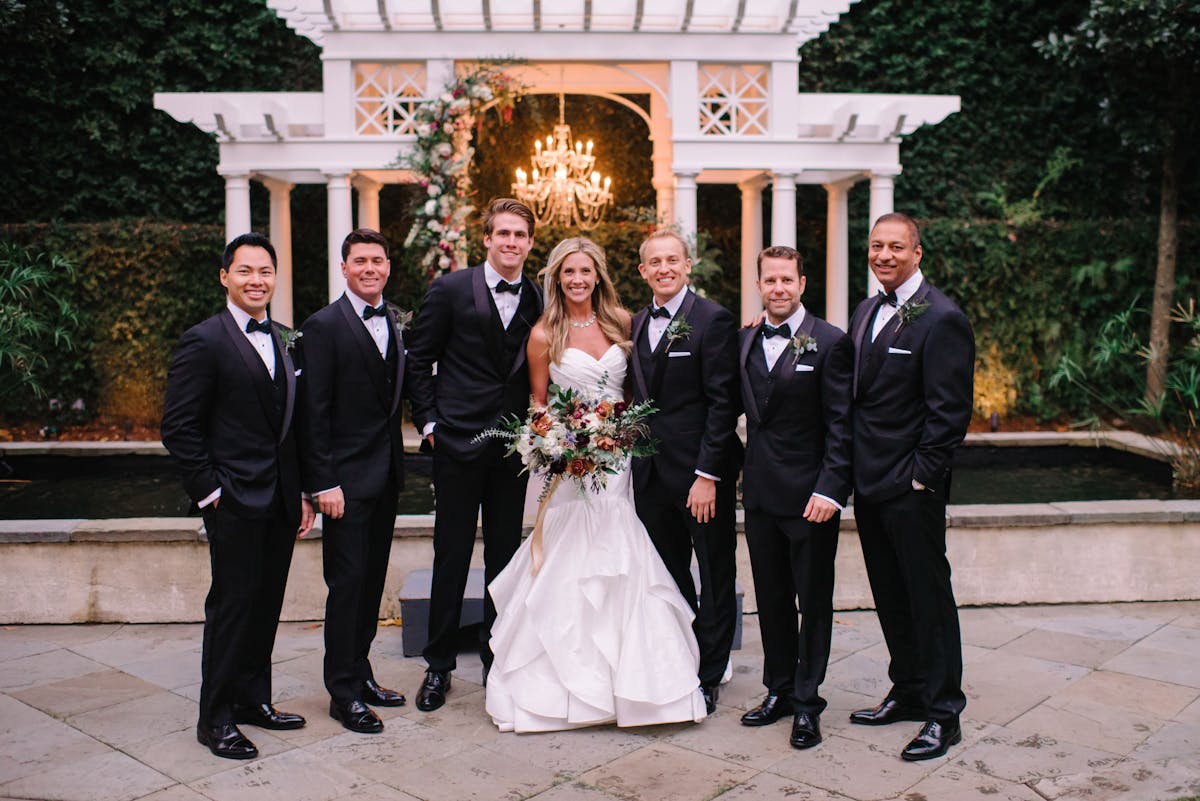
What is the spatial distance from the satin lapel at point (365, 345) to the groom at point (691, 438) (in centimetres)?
103

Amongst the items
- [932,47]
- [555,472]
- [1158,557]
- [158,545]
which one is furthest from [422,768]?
[932,47]

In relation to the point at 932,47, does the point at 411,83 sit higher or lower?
lower

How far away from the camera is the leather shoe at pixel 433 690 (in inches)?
181

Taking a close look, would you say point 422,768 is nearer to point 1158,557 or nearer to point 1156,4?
point 1158,557

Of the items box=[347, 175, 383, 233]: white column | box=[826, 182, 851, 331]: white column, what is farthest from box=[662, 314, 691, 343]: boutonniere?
box=[347, 175, 383, 233]: white column

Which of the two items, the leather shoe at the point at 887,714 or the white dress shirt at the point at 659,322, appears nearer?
the leather shoe at the point at 887,714

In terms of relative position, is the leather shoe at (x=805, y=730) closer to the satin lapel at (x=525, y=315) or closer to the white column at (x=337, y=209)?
the satin lapel at (x=525, y=315)

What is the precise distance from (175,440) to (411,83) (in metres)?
7.42

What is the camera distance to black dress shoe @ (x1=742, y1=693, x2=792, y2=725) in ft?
14.5

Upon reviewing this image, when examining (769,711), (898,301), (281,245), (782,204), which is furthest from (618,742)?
(281,245)

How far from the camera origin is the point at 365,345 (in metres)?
4.44

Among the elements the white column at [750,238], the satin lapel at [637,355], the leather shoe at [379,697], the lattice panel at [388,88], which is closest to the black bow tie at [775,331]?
the satin lapel at [637,355]

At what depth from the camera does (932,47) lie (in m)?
13.7

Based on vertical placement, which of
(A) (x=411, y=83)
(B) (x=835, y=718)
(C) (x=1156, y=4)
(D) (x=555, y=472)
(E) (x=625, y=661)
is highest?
(C) (x=1156, y=4)
